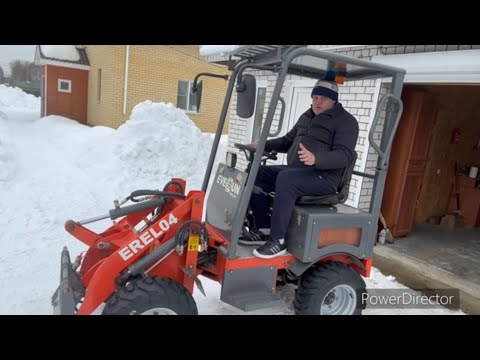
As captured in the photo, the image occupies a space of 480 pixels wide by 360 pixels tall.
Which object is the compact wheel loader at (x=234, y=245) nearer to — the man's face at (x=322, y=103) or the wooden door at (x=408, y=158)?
the man's face at (x=322, y=103)

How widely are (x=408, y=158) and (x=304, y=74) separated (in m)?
2.96

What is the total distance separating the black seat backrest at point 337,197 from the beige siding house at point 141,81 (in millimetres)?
9667

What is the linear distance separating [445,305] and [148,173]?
19.1ft

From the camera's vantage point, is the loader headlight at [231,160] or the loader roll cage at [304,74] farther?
the loader headlight at [231,160]

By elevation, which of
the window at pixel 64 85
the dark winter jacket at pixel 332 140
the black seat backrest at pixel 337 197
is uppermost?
the window at pixel 64 85

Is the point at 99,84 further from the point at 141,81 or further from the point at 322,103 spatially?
the point at 322,103

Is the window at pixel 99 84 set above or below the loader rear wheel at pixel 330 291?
above

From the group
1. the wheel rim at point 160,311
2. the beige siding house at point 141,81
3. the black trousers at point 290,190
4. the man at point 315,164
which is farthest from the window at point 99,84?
the wheel rim at point 160,311

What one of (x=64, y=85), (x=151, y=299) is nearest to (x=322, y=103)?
(x=151, y=299)

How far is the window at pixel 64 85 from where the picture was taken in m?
15.1

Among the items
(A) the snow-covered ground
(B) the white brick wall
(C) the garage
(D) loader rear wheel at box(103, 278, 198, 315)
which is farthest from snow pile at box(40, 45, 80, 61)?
(D) loader rear wheel at box(103, 278, 198, 315)

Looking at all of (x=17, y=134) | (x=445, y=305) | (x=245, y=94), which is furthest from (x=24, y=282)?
(x=17, y=134)

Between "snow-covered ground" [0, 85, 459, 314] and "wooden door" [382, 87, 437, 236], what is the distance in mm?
1641

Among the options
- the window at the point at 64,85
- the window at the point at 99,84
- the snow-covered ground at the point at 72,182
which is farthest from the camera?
the window at the point at 64,85
